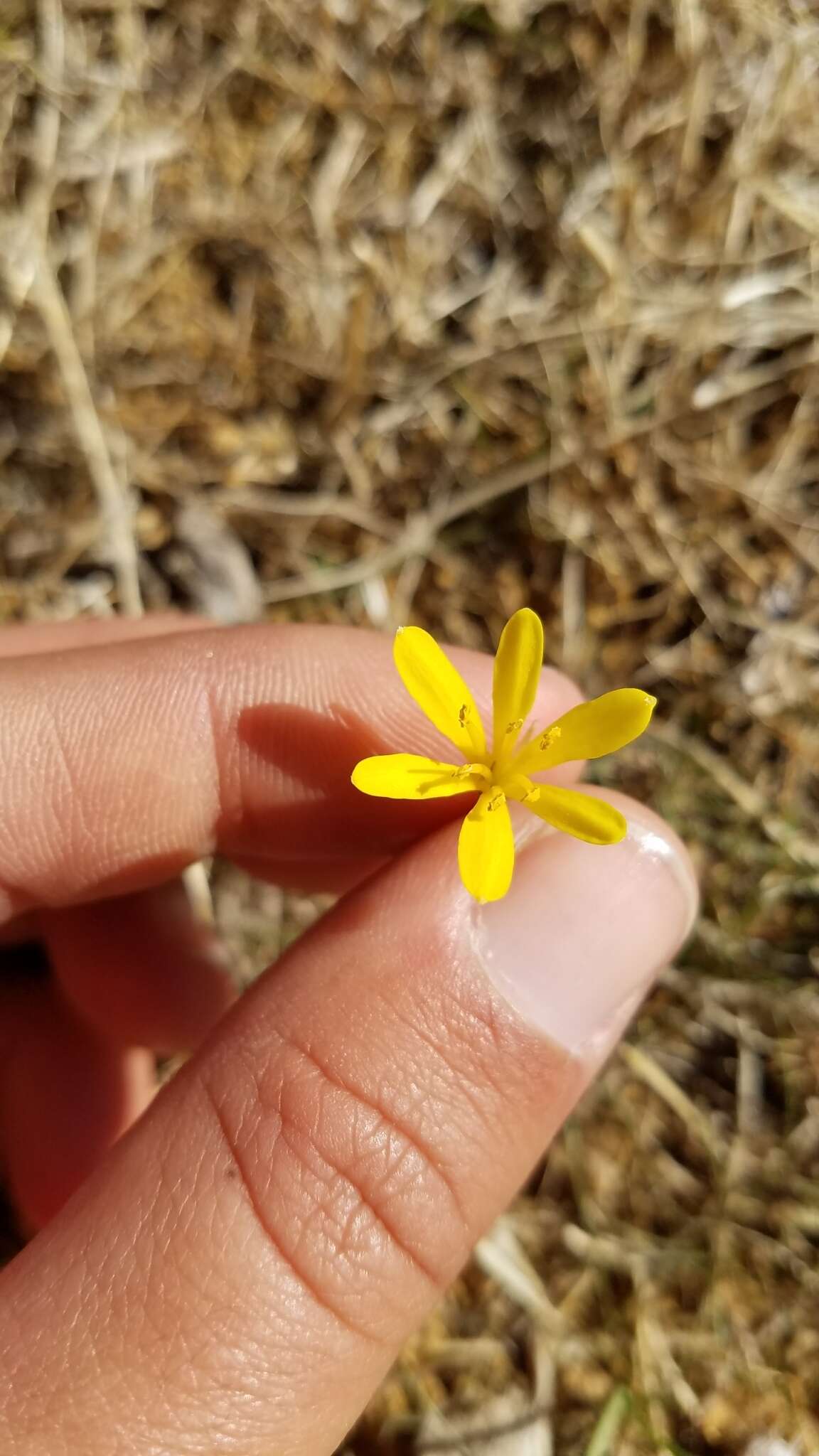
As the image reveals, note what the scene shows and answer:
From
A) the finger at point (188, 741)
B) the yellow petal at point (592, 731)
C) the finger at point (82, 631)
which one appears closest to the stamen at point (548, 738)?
the yellow petal at point (592, 731)

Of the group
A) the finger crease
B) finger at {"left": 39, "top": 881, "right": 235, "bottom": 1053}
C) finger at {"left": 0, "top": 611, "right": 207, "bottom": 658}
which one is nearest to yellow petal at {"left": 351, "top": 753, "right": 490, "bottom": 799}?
the finger crease

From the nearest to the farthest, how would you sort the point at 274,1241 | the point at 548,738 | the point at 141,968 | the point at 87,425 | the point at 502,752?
the point at 274,1241 → the point at 548,738 → the point at 502,752 → the point at 141,968 → the point at 87,425

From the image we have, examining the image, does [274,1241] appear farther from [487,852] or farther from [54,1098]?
[54,1098]

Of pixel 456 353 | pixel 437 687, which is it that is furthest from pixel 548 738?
pixel 456 353

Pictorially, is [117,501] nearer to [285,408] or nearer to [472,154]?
[285,408]

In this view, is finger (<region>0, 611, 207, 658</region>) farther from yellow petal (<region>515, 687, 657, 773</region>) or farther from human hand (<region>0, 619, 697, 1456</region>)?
yellow petal (<region>515, 687, 657, 773</region>)

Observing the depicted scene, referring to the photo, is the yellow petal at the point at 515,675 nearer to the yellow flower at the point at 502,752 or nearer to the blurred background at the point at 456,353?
the yellow flower at the point at 502,752
